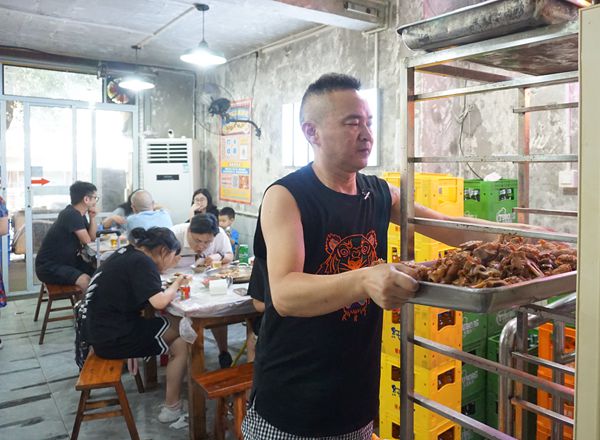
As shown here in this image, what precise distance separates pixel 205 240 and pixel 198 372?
1.45 m

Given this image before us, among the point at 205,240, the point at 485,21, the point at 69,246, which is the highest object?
the point at 485,21

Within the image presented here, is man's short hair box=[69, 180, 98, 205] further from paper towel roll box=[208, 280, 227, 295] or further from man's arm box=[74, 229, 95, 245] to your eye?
paper towel roll box=[208, 280, 227, 295]

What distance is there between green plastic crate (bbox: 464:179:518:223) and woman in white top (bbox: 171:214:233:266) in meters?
2.19

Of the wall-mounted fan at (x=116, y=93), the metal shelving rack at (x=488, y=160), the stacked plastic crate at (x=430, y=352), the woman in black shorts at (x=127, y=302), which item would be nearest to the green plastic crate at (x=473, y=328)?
the stacked plastic crate at (x=430, y=352)

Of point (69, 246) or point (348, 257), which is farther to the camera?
point (69, 246)

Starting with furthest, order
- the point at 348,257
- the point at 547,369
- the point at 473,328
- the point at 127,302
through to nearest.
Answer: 1. the point at 127,302
2. the point at 473,328
3. the point at 547,369
4. the point at 348,257

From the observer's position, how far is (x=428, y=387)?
283 centimetres

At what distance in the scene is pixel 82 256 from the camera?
17.8 feet

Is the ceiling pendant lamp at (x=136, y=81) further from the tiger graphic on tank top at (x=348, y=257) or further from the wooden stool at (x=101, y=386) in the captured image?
the tiger graphic on tank top at (x=348, y=257)

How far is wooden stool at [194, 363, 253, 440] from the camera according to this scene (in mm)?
2787

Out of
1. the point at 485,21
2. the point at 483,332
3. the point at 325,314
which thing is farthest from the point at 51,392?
the point at 485,21

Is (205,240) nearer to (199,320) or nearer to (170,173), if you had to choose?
(199,320)

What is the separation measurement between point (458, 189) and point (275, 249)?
1.93 metres

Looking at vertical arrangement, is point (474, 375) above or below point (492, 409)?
above
